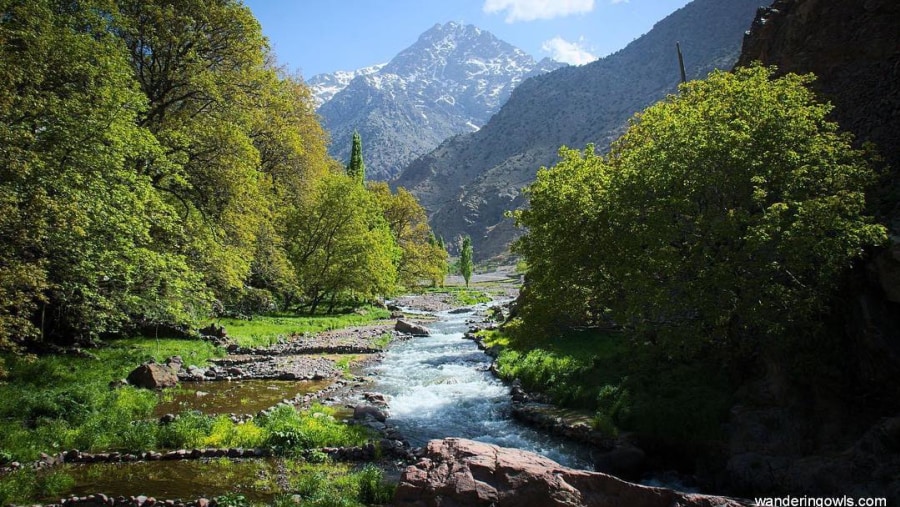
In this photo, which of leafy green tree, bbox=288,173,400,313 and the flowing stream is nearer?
the flowing stream

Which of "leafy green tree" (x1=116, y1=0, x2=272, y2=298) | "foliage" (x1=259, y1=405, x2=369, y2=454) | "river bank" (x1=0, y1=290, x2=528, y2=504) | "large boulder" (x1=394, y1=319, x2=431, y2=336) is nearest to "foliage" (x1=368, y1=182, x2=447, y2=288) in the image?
"large boulder" (x1=394, y1=319, x2=431, y2=336)

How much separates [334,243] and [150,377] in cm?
2833

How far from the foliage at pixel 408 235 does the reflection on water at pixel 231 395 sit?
46.2 metres

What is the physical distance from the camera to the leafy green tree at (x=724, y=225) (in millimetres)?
13094

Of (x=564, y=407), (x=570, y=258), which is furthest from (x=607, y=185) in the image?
(x=564, y=407)

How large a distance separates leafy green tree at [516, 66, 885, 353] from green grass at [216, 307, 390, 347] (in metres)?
19.1

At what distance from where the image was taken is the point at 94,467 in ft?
38.8

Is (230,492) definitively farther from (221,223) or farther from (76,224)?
(221,223)

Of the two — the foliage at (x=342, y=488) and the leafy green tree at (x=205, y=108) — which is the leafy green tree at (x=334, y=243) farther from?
the foliage at (x=342, y=488)

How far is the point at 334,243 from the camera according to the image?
1820 inches

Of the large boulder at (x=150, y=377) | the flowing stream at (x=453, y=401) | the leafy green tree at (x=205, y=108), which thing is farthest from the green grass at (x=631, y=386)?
the leafy green tree at (x=205, y=108)

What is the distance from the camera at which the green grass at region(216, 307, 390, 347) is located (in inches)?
1184

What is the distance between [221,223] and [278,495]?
18165mm

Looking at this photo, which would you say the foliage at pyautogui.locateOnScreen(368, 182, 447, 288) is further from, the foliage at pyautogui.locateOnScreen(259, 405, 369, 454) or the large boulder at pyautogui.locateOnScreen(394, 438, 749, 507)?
the large boulder at pyautogui.locateOnScreen(394, 438, 749, 507)
